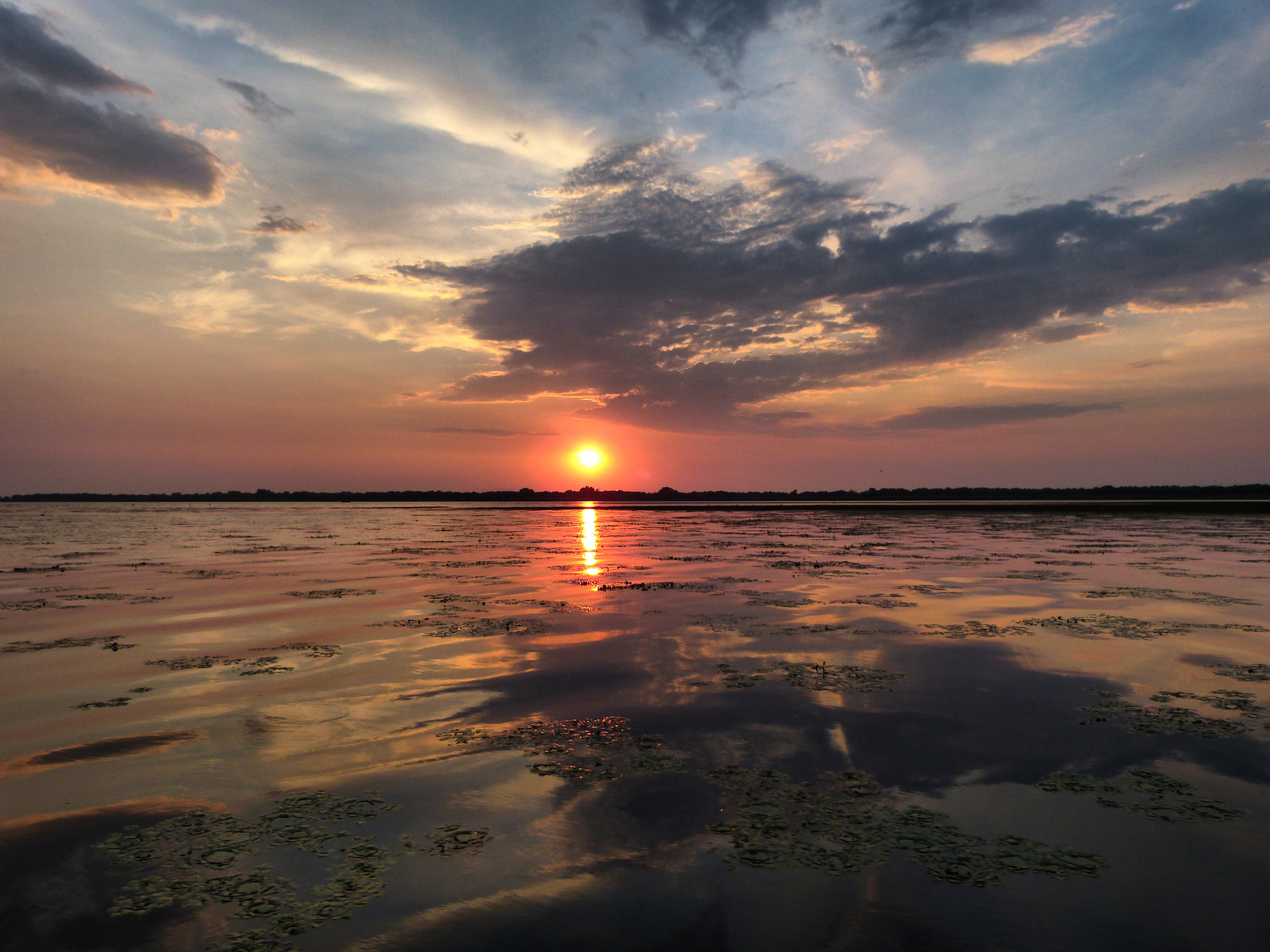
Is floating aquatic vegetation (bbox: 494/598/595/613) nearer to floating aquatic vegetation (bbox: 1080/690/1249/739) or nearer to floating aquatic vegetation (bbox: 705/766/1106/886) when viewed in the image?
floating aquatic vegetation (bbox: 705/766/1106/886)

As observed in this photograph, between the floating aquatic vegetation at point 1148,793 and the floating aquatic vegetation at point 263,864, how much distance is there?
6096mm

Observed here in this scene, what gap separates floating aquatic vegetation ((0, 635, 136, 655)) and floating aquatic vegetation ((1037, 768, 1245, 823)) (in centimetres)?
1601

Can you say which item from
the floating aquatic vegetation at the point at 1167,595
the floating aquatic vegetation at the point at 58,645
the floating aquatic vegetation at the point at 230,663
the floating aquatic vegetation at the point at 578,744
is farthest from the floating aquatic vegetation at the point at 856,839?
the floating aquatic vegetation at the point at 1167,595

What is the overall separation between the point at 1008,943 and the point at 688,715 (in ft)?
16.6

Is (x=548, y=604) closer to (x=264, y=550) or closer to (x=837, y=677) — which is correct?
(x=837, y=677)

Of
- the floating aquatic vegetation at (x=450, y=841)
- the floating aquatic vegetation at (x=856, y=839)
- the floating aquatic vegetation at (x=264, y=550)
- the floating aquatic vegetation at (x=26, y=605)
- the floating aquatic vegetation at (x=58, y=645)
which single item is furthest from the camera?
the floating aquatic vegetation at (x=264, y=550)

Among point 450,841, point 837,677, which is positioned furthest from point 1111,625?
point 450,841

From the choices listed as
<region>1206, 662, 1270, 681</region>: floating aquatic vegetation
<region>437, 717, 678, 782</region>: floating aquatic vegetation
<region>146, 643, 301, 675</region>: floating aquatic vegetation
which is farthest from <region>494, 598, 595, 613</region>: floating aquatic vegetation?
<region>1206, 662, 1270, 681</region>: floating aquatic vegetation

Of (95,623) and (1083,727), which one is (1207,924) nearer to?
(1083,727)

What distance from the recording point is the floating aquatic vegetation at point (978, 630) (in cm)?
1380

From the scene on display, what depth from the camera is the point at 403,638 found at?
13703 millimetres

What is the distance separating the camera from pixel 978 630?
1427cm

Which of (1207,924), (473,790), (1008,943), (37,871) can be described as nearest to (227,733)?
(37,871)

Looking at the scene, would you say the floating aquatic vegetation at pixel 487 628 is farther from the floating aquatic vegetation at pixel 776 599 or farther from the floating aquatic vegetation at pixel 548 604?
the floating aquatic vegetation at pixel 776 599
